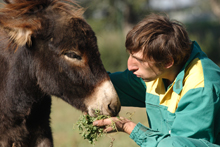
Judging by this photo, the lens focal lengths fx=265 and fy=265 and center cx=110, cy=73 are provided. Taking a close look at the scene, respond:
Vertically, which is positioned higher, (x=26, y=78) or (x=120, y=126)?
(x=26, y=78)

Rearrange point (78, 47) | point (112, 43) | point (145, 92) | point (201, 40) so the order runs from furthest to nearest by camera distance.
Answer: point (201, 40), point (112, 43), point (145, 92), point (78, 47)

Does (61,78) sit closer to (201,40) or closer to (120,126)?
(120,126)

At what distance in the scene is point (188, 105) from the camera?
7.34ft

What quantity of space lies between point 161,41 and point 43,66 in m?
1.12

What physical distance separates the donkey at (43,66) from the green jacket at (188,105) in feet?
1.60

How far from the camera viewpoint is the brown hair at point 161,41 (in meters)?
2.35

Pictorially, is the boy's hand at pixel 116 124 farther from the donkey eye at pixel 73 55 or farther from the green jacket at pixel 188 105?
the donkey eye at pixel 73 55

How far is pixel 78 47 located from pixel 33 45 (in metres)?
0.44

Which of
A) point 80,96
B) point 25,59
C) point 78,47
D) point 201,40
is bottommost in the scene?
point 201,40

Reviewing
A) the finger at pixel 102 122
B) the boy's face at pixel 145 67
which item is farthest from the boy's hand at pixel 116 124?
the boy's face at pixel 145 67

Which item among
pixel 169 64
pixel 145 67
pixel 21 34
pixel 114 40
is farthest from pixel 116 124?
pixel 114 40

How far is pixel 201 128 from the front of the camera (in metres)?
2.15

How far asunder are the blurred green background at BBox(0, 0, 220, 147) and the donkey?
113cm

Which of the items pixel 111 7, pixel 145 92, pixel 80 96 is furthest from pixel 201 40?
pixel 80 96
